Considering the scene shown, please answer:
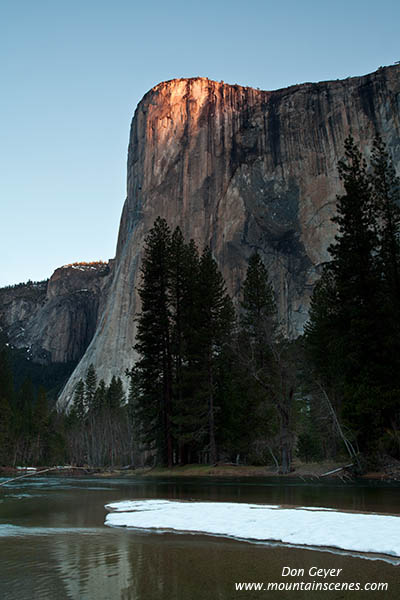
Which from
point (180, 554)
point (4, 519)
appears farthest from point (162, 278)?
point (180, 554)

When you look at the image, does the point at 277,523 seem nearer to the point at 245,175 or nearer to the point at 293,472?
the point at 293,472

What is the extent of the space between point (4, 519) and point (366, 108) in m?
85.8

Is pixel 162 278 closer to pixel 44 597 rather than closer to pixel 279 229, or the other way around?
pixel 44 597

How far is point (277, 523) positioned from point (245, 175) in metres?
87.3

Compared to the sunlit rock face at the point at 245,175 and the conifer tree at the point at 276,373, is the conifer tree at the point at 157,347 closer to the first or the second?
the conifer tree at the point at 276,373

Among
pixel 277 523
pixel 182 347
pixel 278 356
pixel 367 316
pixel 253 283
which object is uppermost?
pixel 253 283

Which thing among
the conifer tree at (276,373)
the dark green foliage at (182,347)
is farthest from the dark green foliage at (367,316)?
the dark green foliage at (182,347)

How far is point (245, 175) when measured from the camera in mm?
89688

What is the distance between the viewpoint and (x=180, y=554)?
17.7ft

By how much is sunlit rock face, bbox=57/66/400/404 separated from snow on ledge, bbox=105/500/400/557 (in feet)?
231

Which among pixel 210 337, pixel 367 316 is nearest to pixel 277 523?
pixel 367 316

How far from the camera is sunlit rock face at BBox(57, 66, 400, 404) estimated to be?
264 ft

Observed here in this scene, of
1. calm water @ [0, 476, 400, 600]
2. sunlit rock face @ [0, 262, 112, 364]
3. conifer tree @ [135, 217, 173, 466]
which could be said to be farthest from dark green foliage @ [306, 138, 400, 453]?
sunlit rock face @ [0, 262, 112, 364]

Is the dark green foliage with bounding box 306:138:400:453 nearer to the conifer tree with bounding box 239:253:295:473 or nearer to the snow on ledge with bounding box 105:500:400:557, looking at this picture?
the conifer tree with bounding box 239:253:295:473
